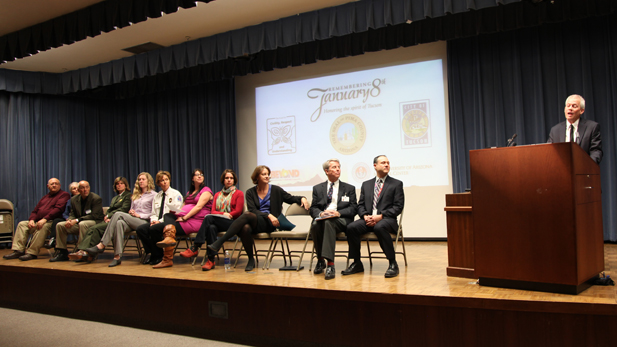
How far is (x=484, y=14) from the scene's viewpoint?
5.77 metres

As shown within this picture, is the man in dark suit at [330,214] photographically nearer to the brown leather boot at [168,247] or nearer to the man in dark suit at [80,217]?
the brown leather boot at [168,247]

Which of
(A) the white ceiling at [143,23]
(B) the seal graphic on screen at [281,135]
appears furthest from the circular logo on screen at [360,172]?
(A) the white ceiling at [143,23]

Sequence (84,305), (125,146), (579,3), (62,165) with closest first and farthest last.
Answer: (84,305) < (579,3) < (62,165) < (125,146)

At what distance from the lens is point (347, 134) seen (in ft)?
23.3

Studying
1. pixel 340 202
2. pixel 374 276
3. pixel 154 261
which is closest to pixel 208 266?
pixel 154 261

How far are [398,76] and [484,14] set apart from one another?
1444 millimetres

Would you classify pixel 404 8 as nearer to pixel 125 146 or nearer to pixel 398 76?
pixel 398 76

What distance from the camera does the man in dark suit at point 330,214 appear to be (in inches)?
147

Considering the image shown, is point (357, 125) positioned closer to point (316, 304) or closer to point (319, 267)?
point (319, 267)

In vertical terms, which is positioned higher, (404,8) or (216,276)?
(404,8)

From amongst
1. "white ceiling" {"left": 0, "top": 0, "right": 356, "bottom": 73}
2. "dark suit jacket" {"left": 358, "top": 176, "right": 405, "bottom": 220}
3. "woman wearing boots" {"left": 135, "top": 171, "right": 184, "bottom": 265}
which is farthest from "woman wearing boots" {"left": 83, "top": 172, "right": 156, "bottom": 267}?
"dark suit jacket" {"left": 358, "top": 176, "right": 405, "bottom": 220}

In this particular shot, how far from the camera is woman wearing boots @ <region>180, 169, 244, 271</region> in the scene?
175 inches

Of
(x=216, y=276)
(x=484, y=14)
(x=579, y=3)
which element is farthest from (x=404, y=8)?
(x=216, y=276)

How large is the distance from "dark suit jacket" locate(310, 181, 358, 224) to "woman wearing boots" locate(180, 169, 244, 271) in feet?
2.81
